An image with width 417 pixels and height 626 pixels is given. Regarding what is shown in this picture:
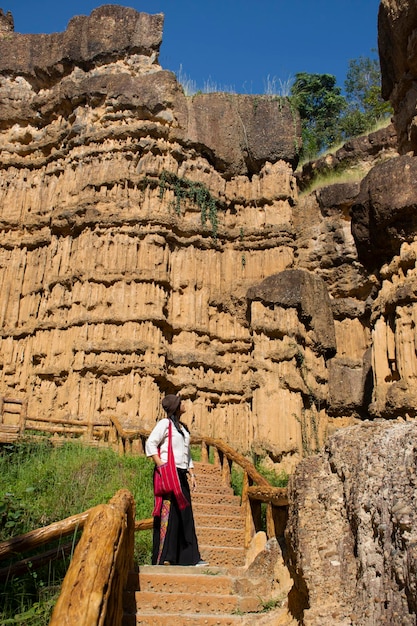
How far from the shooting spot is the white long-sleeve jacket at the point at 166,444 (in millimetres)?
6943

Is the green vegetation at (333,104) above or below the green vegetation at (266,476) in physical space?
above

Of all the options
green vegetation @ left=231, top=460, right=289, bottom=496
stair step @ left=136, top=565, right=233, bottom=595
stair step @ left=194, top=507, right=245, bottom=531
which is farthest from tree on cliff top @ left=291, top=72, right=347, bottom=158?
stair step @ left=136, top=565, right=233, bottom=595

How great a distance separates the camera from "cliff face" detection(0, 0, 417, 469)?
19.4m

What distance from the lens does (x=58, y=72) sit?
80.6 feet

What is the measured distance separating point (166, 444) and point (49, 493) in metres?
3.46

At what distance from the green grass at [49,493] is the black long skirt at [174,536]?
1.04m

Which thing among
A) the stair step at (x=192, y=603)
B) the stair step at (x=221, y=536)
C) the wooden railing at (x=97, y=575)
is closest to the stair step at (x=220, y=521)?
the stair step at (x=221, y=536)

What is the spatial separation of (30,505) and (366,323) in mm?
14597

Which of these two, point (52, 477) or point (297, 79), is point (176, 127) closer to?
point (52, 477)

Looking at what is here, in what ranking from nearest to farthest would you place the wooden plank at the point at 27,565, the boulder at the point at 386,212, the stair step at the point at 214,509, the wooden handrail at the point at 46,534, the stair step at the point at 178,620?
the wooden handrail at the point at 46,534
the wooden plank at the point at 27,565
the stair step at the point at 178,620
the stair step at the point at 214,509
the boulder at the point at 386,212

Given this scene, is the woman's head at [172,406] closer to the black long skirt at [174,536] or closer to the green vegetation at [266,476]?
the black long skirt at [174,536]

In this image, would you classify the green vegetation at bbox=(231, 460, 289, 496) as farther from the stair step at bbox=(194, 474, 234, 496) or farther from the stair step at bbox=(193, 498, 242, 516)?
the stair step at bbox=(193, 498, 242, 516)

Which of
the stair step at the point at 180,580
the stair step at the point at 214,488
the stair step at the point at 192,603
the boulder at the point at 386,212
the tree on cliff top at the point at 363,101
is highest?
the tree on cliff top at the point at 363,101

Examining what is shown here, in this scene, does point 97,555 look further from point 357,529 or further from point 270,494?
point 270,494
